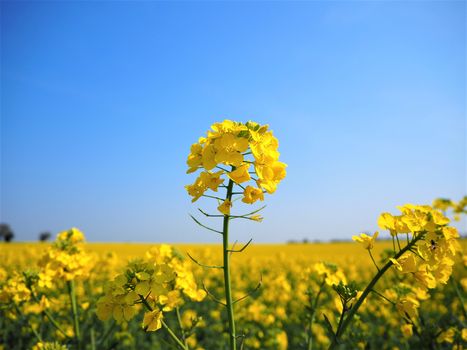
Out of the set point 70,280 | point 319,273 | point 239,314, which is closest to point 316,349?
point 239,314

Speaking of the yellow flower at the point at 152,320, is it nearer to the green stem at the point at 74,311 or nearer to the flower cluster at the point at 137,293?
the flower cluster at the point at 137,293

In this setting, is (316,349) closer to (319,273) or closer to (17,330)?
(319,273)

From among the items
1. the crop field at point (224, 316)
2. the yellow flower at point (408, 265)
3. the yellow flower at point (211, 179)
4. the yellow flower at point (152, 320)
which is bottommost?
the crop field at point (224, 316)

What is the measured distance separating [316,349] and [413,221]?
5126 millimetres

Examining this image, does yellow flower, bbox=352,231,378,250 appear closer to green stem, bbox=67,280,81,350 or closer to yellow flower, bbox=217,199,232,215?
yellow flower, bbox=217,199,232,215

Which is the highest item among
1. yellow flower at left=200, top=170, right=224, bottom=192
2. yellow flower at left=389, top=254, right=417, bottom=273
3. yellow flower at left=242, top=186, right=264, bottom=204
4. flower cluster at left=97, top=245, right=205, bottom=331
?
yellow flower at left=200, top=170, right=224, bottom=192

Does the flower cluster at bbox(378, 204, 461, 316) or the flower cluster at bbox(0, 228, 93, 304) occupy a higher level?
the flower cluster at bbox(378, 204, 461, 316)

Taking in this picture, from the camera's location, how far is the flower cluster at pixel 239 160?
62.2 inches

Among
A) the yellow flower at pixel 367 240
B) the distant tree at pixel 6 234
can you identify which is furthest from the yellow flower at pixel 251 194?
the distant tree at pixel 6 234

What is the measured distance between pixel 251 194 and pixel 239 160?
0.67 feet

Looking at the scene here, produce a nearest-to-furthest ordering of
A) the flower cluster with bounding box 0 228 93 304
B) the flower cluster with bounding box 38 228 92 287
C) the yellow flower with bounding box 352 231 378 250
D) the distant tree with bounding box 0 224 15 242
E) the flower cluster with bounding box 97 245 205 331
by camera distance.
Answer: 1. the flower cluster with bounding box 97 245 205 331
2. the yellow flower with bounding box 352 231 378 250
3. the flower cluster with bounding box 0 228 93 304
4. the flower cluster with bounding box 38 228 92 287
5. the distant tree with bounding box 0 224 15 242

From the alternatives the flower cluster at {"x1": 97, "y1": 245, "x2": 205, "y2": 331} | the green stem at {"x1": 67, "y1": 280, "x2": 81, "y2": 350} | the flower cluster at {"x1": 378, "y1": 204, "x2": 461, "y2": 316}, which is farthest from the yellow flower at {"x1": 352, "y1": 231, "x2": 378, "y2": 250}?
the green stem at {"x1": 67, "y1": 280, "x2": 81, "y2": 350}

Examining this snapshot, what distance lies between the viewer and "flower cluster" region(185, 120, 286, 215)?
5.18 feet

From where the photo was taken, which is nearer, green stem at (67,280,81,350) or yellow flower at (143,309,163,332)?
yellow flower at (143,309,163,332)
